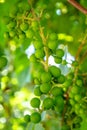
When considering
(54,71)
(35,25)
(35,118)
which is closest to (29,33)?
(35,25)

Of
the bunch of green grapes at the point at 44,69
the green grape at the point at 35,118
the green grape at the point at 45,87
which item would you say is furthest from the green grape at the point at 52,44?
the green grape at the point at 35,118

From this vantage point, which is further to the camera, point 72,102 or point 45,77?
point 72,102

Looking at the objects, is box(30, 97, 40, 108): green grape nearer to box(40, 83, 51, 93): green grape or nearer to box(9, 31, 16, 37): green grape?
box(40, 83, 51, 93): green grape

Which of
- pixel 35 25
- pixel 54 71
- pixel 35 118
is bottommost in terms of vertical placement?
pixel 35 118

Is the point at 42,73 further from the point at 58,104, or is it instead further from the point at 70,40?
the point at 70,40

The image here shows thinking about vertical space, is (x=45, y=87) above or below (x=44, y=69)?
below

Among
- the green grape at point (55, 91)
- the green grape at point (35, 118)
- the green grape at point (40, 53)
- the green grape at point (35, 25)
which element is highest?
the green grape at point (35, 25)

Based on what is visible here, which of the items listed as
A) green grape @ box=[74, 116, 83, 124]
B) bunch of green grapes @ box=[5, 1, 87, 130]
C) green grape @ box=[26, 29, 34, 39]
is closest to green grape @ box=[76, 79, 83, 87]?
bunch of green grapes @ box=[5, 1, 87, 130]

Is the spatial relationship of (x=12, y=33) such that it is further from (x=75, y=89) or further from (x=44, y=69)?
(x=75, y=89)

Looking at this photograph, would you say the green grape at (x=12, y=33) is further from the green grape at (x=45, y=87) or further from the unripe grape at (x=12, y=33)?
the green grape at (x=45, y=87)
